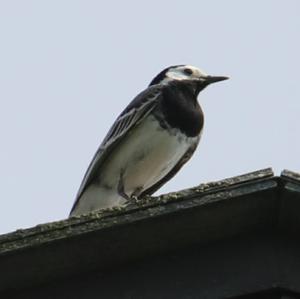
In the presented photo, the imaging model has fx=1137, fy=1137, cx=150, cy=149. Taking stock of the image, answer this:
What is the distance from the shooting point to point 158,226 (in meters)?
4.80

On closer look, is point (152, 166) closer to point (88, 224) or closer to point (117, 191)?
point (117, 191)

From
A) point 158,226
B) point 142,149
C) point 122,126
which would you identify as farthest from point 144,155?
point 158,226

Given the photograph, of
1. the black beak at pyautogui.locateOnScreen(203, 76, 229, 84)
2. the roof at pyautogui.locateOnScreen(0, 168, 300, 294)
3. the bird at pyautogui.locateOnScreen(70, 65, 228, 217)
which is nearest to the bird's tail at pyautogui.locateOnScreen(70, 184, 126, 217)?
the bird at pyautogui.locateOnScreen(70, 65, 228, 217)

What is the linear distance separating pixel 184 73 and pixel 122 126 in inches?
49.7

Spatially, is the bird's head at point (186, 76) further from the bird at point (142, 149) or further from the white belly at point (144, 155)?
the white belly at point (144, 155)

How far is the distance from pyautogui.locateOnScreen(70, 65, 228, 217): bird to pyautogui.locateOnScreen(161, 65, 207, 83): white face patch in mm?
587

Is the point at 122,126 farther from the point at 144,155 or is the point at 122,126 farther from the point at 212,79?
the point at 212,79

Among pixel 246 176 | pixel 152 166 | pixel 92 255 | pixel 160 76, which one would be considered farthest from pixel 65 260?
pixel 160 76

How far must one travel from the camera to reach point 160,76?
1104 cm

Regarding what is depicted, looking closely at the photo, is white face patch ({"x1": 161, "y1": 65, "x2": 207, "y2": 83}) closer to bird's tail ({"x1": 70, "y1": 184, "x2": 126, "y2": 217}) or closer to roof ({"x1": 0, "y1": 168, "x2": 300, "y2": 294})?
bird's tail ({"x1": 70, "y1": 184, "x2": 126, "y2": 217})

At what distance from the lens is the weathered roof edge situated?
15.6 ft

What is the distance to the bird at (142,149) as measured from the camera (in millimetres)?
9742

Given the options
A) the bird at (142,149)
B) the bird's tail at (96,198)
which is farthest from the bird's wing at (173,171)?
the bird's tail at (96,198)

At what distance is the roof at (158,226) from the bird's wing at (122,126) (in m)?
4.91
